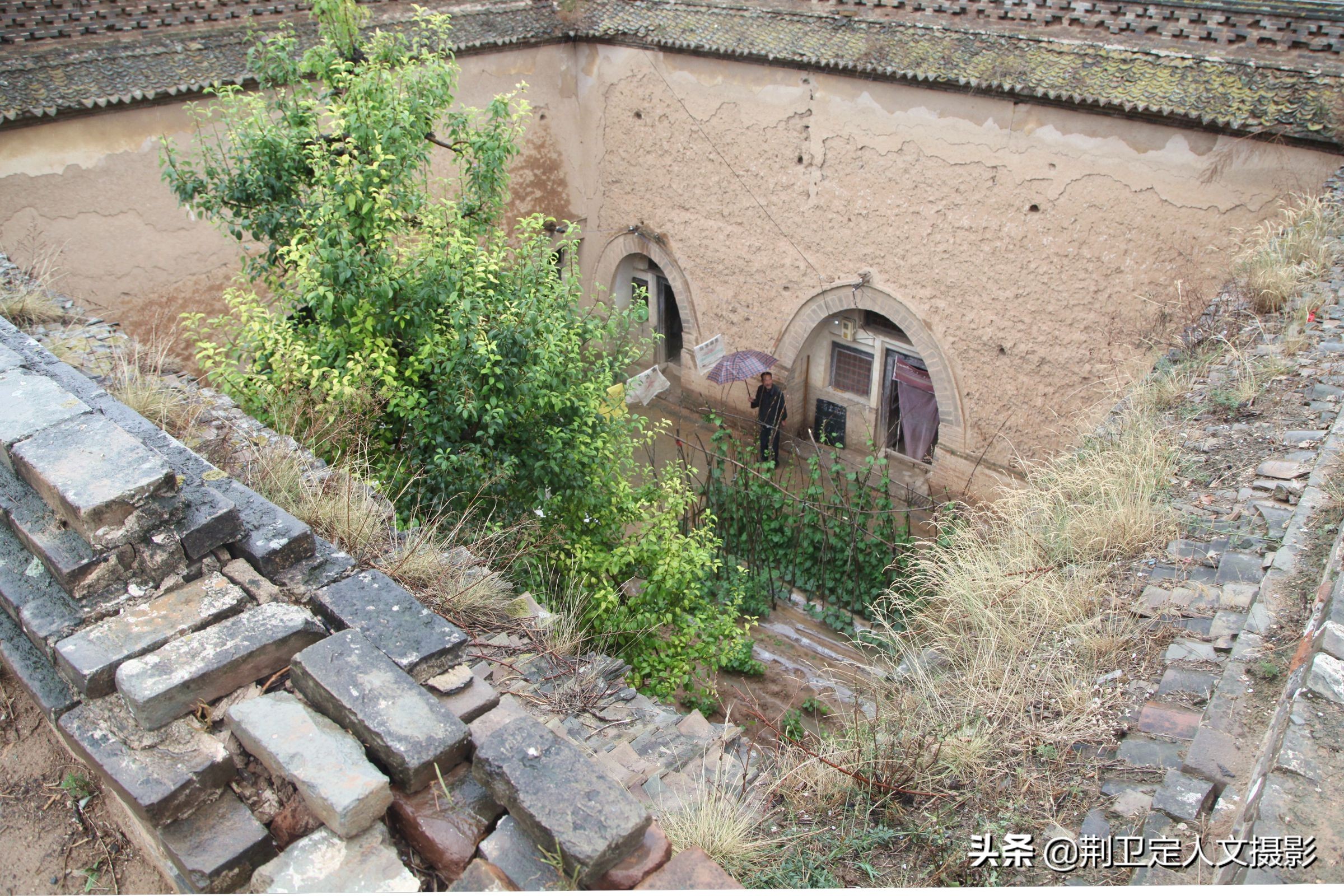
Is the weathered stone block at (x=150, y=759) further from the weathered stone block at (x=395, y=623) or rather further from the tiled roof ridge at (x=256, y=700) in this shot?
the weathered stone block at (x=395, y=623)

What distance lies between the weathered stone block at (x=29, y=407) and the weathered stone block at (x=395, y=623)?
109cm

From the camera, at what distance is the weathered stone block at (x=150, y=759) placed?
2.29m

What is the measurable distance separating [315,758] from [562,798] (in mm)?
647

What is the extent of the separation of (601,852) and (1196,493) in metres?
3.60

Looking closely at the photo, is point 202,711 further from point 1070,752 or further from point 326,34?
point 326,34

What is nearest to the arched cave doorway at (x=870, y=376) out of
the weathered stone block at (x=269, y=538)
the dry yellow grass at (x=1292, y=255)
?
the dry yellow grass at (x=1292, y=255)

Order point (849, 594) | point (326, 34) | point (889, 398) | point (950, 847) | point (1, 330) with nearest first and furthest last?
point (950, 847), point (1, 330), point (326, 34), point (849, 594), point (889, 398)

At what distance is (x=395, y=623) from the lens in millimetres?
2975

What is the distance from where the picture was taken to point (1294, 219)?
6.87 m

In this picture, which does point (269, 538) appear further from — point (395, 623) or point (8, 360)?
point (8, 360)

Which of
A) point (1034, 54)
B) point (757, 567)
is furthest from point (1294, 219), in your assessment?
point (757, 567)

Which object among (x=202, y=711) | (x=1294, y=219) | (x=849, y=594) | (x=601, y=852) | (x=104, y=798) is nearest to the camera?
(x=601, y=852)

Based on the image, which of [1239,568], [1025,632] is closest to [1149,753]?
[1025,632]

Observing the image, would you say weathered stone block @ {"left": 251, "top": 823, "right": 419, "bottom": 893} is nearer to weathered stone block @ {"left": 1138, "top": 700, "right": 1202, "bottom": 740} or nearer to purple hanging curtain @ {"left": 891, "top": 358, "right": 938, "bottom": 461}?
weathered stone block @ {"left": 1138, "top": 700, "right": 1202, "bottom": 740}
